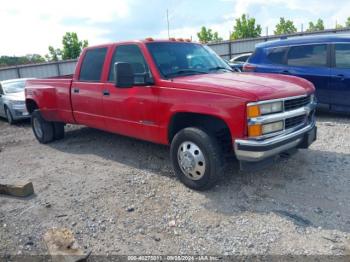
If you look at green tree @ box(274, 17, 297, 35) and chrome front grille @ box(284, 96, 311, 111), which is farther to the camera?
green tree @ box(274, 17, 297, 35)

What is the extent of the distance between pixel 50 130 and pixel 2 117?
205 inches

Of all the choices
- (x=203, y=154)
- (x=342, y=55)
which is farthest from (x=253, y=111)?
(x=342, y=55)

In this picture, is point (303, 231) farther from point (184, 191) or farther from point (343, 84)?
point (343, 84)

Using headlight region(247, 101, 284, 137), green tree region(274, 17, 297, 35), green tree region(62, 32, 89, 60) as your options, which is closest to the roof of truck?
headlight region(247, 101, 284, 137)

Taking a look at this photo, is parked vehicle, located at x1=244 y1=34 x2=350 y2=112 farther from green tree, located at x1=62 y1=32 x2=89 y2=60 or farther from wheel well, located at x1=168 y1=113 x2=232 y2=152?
green tree, located at x1=62 y1=32 x2=89 y2=60

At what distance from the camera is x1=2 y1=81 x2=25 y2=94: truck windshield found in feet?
35.7

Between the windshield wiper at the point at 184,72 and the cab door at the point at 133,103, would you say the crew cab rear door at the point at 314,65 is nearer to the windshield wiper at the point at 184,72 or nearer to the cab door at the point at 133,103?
the windshield wiper at the point at 184,72

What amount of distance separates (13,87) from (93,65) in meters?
6.42

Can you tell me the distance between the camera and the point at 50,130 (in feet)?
24.3

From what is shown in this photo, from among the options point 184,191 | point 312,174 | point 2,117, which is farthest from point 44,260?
point 2,117

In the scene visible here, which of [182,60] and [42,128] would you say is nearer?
[182,60]

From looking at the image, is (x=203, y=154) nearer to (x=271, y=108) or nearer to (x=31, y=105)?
(x=271, y=108)

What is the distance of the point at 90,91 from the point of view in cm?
581

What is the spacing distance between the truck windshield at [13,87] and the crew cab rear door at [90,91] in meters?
5.59
